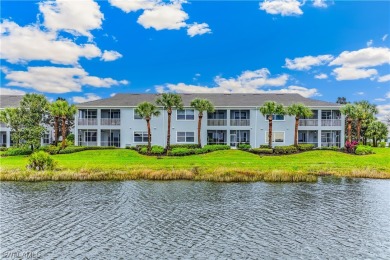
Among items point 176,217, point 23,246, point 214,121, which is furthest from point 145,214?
point 214,121

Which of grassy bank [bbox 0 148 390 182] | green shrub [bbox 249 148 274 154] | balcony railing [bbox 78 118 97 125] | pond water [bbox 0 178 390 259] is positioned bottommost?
pond water [bbox 0 178 390 259]

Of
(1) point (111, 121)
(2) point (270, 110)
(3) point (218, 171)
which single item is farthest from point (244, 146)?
(1) point (111, 121)

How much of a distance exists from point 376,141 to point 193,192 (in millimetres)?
52088

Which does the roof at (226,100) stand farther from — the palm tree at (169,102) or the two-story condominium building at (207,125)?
the palm tree at (169,102)

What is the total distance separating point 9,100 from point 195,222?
55479 millimetres

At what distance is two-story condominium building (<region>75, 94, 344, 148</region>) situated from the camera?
165ft

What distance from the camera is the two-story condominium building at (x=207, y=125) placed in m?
50.2

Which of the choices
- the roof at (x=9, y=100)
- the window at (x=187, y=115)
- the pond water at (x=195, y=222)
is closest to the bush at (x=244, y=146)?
the window at (x=187, y=115)

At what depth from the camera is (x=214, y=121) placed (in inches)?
2002

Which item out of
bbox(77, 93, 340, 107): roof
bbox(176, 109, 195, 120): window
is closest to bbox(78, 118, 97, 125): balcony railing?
bbox(77, 93, 340, 107): roof

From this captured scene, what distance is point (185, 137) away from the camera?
165 ft

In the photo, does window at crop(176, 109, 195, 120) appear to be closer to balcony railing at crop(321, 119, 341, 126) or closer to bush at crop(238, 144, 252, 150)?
bush at crop(238, 144, 252, 150)

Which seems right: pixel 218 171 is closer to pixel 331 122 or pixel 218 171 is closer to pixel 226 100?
pixel 226 100

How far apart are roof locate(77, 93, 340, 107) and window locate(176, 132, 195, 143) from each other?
446 centimetres
